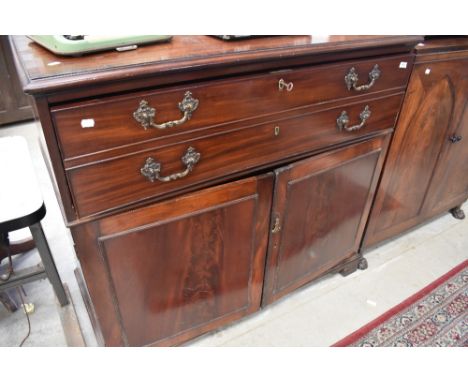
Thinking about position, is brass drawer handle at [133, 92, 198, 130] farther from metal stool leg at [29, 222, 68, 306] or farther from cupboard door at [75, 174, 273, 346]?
metal stool leg at [29, 222, 68, 306]

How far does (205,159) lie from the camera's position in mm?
740

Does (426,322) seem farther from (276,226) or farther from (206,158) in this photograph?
(206,158)

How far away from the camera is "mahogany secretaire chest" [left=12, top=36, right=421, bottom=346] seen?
0.59 m

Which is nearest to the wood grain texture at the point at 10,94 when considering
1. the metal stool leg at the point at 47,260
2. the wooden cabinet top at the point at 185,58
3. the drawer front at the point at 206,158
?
the metal stool leg at the point at 47,260

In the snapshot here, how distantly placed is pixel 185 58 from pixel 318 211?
62 centimetres

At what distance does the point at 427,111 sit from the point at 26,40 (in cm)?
113

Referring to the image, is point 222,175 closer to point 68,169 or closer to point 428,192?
point 68,169

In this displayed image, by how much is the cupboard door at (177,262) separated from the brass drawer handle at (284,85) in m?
0.21

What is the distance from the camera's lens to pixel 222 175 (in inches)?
31.0

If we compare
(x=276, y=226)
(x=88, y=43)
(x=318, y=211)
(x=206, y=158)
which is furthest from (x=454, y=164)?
(x=88, y=43)

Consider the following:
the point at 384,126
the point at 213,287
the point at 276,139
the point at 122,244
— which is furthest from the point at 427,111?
the point at 122,244

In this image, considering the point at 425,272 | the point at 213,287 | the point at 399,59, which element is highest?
the point at 399,59

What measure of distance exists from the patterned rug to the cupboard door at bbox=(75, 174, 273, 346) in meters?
0.47

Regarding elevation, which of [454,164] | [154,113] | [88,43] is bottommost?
[454,164]
